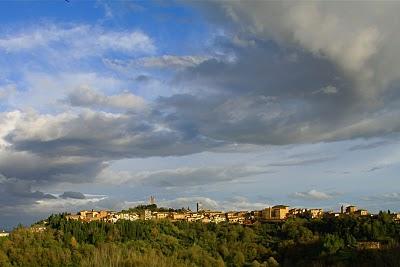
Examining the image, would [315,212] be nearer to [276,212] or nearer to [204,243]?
[276,212]

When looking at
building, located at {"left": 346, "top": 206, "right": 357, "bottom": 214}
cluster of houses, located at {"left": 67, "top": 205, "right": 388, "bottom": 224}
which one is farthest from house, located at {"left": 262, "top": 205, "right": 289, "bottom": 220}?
building, located at {"left": 346, "top": 206, "right": 357, "bottom": 214}

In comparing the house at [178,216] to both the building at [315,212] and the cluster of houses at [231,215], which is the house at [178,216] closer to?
the cluster of houses at [231,215]

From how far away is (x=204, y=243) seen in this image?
292 ft

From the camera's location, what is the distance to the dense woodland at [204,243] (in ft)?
217

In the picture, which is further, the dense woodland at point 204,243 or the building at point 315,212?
the building at point 315,212

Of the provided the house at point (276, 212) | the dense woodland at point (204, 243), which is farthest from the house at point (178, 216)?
the house at point (276, 212)

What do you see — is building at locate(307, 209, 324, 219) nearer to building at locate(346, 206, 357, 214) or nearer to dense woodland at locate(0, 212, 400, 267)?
building at locate(346, 206, 357, 214)

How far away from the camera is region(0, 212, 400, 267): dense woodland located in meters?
66.0

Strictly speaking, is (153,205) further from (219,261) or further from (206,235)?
(219,261)

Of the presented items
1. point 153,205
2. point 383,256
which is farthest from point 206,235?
point 153,205

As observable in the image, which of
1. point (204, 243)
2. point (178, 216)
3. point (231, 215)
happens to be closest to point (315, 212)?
point (231, 215)

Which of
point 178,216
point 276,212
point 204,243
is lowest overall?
point 204,243

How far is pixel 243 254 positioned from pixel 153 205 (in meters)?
62.5

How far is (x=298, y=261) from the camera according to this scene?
75188 millimetres
